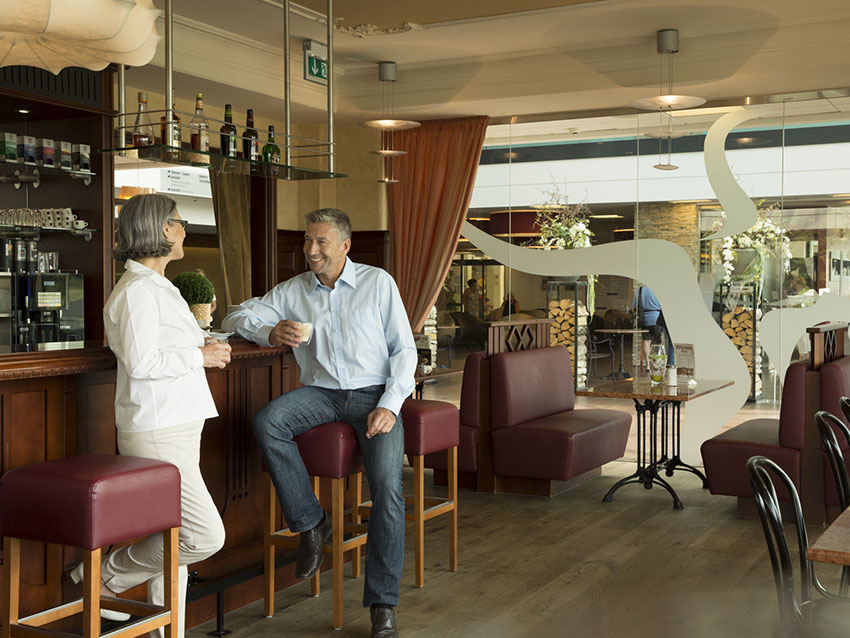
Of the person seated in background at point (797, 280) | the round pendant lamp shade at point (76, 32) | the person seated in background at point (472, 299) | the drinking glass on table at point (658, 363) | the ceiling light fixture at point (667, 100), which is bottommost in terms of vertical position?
the drinking glass on table at point (658, 363)

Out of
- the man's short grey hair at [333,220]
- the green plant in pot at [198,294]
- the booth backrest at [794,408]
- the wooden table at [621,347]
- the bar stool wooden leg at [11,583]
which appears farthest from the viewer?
the wooden table at [621,347]

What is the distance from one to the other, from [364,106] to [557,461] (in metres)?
4.01

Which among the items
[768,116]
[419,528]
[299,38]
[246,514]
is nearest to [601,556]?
[419,528]

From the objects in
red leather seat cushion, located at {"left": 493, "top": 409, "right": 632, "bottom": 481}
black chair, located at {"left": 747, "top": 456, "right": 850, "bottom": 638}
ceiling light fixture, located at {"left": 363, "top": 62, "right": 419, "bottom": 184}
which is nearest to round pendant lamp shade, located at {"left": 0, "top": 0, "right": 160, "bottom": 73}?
black chair, located at {"left": 747, "top": 456, "right": 850, "bottom": 638}

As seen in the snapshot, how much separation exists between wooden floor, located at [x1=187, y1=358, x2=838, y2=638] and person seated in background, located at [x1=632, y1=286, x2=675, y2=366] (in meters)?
1.82

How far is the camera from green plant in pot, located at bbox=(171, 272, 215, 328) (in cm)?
419

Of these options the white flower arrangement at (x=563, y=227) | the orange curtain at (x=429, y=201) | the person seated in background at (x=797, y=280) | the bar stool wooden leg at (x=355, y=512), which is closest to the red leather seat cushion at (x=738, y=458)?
the person seated in background at (x=797, y=280)

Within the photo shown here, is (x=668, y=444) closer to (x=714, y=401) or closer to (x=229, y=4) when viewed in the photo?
(x=714, y=401)

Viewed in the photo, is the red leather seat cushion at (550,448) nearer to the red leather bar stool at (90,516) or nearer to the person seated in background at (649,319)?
the person seated in background at (649,319)

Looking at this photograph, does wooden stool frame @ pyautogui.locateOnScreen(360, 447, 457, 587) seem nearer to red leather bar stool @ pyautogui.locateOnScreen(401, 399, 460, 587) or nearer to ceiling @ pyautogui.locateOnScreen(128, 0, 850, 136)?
red leather bar stool @ pyautogui.locateOnScreen(401, 399, 460, 587)

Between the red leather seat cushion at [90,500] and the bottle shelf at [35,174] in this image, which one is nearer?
the red leather seat cushion at [90,500]

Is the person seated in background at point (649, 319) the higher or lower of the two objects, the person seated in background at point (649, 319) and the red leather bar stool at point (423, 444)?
the higher

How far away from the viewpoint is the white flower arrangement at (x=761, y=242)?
7.67 meters

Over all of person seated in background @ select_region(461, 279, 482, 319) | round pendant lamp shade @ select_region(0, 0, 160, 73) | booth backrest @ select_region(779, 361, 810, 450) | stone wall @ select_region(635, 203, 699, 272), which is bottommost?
booth backrest @ select_region(779, 361, 810, 450)
